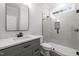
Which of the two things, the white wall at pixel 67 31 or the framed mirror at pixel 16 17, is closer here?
the framed mirror at pixel 16 17

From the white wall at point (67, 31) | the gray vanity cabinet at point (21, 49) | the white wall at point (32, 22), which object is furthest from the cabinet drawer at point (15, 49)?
the white wall at point (67, 31)

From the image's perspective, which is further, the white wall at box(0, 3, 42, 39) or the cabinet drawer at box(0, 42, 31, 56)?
the white wall at box(0, 3, 42, 39)

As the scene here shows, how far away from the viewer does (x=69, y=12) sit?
6.66 feet

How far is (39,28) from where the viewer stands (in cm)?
283

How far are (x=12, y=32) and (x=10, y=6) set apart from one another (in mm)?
747

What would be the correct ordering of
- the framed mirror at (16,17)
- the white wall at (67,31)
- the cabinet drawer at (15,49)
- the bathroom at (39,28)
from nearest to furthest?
the cabinet drawer at (15,49) → the bathroom at (39,28) → the framed mirror at (16,17) → the white wall at (67,31)

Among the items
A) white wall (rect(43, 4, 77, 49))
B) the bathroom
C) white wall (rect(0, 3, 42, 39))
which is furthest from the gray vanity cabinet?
white wall (rect(43, 4, 77, 49))

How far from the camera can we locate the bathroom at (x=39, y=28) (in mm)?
1614

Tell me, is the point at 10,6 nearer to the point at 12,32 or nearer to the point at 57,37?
the point at 12,32

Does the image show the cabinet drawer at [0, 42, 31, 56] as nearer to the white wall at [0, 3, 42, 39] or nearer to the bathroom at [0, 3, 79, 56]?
the bathroom at [0, 3, 79, 56]

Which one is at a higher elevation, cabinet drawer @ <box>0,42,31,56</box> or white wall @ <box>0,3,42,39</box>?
white wall @ <box>0,3,42,39</box>

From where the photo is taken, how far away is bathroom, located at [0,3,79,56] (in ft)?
5.30

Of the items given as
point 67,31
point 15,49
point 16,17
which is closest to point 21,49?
point 15,49

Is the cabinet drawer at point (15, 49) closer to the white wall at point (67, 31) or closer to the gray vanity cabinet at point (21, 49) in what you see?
the gray vanity cabinet at point (21, 49)
